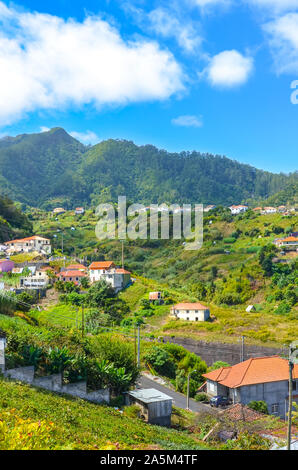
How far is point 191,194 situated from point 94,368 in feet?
499

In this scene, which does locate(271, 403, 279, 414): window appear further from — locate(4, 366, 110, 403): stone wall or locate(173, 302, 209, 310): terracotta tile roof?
locate(173, 302, 209, 310): terracotta tile roof

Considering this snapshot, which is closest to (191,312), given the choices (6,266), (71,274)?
(71,274)

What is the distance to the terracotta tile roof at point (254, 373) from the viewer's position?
2208cm

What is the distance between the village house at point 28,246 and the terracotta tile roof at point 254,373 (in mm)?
39042

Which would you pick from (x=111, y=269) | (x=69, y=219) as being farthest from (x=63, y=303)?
(x=69, y=219)

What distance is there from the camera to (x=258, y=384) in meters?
21.8

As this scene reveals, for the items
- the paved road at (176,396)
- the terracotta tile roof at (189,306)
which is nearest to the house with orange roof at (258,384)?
the paved road at (176,396)

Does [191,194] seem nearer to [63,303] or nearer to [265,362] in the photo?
[63,303]

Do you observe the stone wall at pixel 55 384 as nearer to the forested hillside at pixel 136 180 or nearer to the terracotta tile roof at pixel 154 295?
the terracotta tile roof at pixel 154 295

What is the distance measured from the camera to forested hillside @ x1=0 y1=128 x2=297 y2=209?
158625mm

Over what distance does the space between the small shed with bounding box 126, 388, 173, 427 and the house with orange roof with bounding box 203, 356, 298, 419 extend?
744 cm

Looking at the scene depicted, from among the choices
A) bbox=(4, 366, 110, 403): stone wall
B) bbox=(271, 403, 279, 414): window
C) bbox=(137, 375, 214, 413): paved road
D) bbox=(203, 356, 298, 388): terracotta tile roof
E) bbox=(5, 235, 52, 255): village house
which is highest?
bbox=(5, 235, 52, 255): village house

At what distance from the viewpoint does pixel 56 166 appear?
199 meters

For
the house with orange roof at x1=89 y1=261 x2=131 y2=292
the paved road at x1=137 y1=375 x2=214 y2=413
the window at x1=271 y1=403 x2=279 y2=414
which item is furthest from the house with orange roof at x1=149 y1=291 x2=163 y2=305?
the window at x1=271 y1=403 x2=279 y2=414
